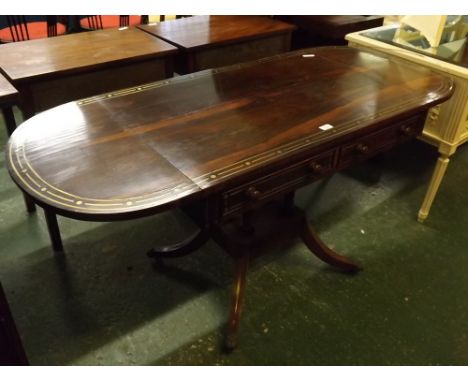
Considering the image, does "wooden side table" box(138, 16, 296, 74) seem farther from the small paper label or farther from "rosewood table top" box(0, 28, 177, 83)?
the small paper label

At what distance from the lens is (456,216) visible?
6.76 ft

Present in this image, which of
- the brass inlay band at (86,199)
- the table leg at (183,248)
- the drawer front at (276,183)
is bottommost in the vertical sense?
the table leg at (183,248)

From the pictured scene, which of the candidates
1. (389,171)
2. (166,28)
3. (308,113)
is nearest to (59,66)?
(166,28)

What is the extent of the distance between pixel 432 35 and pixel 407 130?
2.21 ft

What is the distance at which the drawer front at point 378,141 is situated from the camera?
1340 mm

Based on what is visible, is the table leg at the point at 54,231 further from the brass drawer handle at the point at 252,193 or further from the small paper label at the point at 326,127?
the small paper label at the point at 326,127

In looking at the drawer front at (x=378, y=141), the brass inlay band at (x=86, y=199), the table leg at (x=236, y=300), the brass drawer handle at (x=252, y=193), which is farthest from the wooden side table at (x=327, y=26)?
the brass inlay band at (x=86, y=199)

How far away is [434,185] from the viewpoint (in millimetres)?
1907

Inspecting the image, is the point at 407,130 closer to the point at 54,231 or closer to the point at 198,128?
the point at 198,128

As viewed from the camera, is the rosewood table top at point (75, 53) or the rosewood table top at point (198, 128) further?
Answer: the rosewood table top at point (75, 53)

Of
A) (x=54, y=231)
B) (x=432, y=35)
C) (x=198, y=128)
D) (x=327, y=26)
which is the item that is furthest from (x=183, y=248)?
(x=327, y=26)

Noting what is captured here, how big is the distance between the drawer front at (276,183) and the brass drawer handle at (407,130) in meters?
0.33

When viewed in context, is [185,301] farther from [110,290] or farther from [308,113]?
[308,113]

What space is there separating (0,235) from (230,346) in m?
1.13
